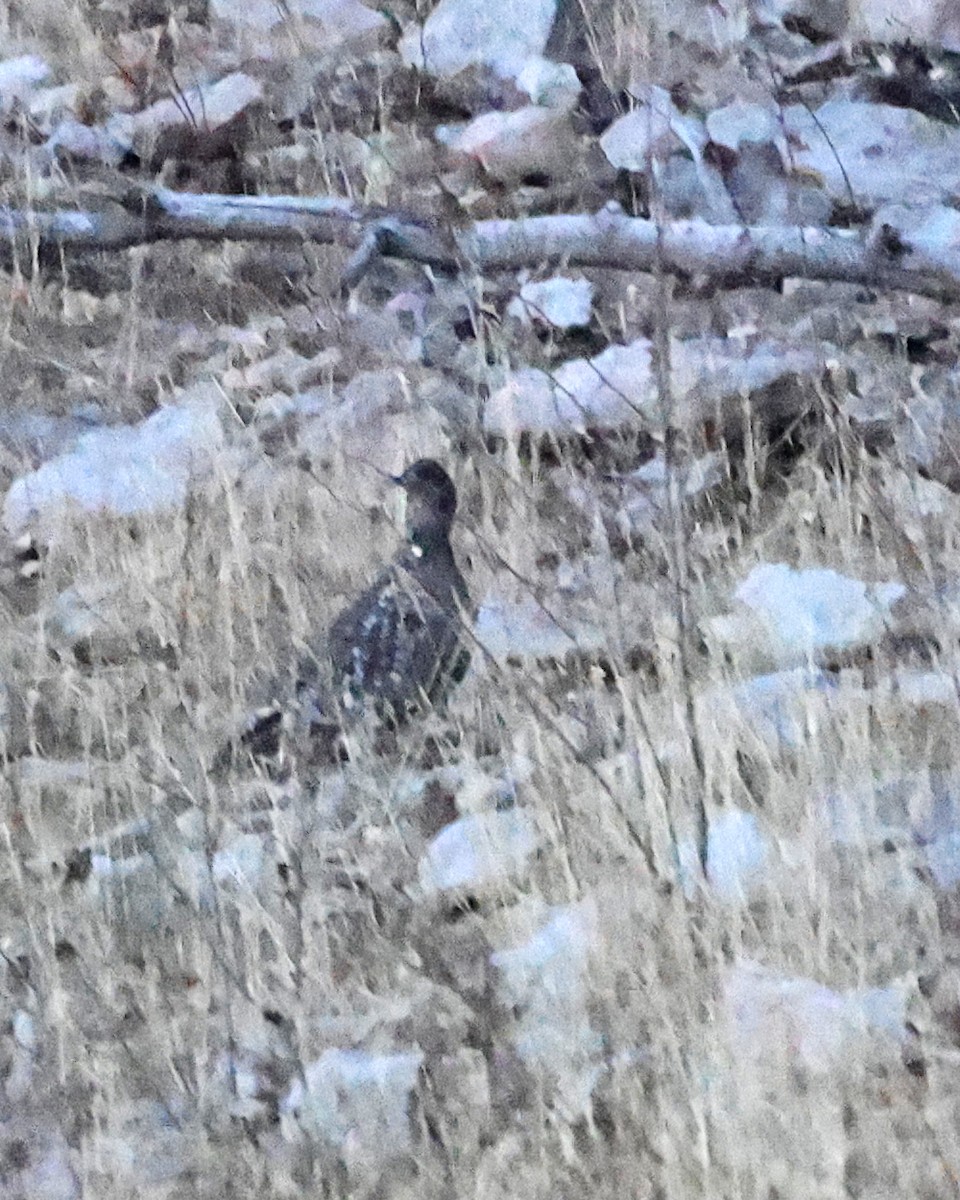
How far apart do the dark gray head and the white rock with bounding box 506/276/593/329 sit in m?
0.62

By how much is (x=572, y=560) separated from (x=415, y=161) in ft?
4.89

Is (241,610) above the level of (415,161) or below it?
below

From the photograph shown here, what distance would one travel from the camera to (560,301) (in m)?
3.96

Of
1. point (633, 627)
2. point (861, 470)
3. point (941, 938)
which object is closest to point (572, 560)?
point (633, 627)

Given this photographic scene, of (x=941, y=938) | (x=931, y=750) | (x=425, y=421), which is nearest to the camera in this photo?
(x=941, y=938)

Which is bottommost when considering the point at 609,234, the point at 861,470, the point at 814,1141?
the point at 814,1141

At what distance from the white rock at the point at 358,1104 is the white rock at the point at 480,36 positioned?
9.78 feet

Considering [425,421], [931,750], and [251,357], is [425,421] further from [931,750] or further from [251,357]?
[931,750]

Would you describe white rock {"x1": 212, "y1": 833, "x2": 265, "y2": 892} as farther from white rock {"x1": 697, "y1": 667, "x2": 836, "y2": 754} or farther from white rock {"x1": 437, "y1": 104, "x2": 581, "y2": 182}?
white rock {"x1": 437, "y1": 104, "x2": 581, "y2": 182}

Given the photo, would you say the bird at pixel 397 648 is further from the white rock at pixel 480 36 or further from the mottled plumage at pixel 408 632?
the white rock at pixel 480 36

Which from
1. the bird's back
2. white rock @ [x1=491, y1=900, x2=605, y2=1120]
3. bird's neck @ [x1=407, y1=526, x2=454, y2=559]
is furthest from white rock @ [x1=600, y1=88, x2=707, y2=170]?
white rock @ [x1=491, y1=900, x2=605, y2=1120]

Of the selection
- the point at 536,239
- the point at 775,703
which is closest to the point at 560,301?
the point at 536,239

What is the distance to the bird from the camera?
297cm

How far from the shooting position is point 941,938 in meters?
2.29
